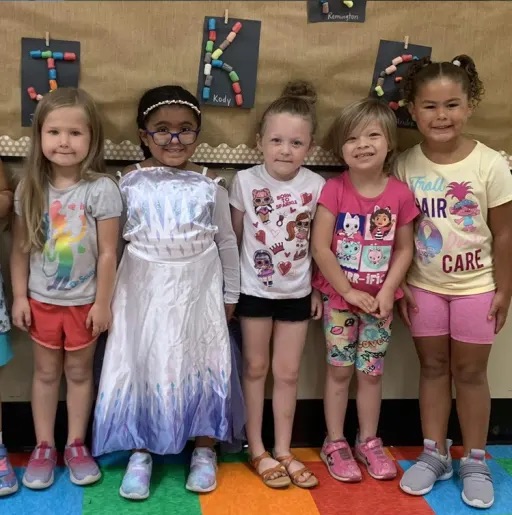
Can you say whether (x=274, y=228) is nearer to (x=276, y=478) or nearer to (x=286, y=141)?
(x=286, y=141)

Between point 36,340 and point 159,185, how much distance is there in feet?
1.81

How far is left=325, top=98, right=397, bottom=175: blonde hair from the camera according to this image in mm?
1877

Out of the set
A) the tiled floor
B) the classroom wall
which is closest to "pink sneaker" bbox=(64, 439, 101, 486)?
the tiled floor

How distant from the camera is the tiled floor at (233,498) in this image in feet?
5.94

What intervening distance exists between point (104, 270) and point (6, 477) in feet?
2.08

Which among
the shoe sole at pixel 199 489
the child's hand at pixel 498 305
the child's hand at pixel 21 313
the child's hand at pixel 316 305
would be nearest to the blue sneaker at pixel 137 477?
the shoe sole at pixel 199 489

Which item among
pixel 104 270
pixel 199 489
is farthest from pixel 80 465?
pixel 104 270

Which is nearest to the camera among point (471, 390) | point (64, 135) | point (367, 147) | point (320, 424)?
point (64, 135)

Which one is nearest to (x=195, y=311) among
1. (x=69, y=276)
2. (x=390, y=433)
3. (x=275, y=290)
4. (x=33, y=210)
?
(x=275, y=290)

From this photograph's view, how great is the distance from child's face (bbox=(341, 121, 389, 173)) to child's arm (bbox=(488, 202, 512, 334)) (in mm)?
360

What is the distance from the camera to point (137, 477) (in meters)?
1.86

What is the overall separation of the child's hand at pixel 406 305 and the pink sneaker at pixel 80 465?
3.29ft

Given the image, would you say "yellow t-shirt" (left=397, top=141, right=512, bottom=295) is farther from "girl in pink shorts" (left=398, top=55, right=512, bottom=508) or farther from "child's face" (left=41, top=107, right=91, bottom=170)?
"child's face" (left=41, top=107, right=91, bottom=170)

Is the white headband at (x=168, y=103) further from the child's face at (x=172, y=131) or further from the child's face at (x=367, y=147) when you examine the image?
the child's face at (x=367, y=147)
